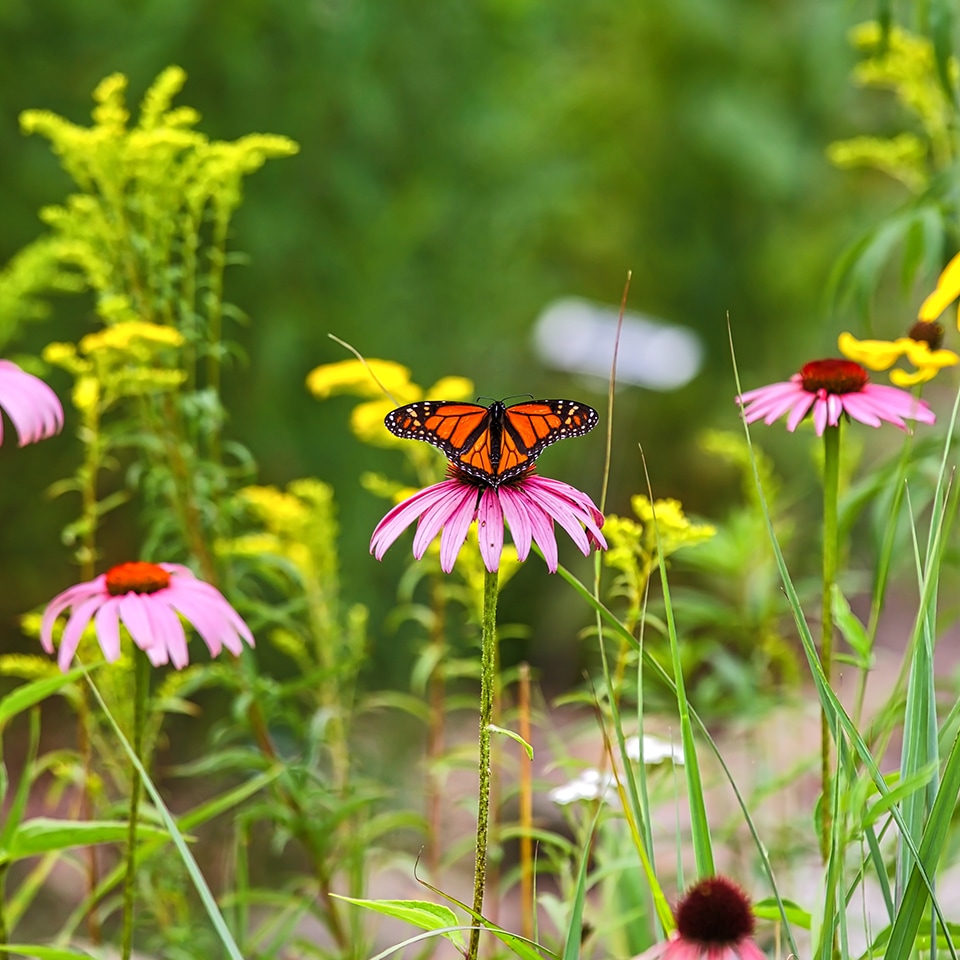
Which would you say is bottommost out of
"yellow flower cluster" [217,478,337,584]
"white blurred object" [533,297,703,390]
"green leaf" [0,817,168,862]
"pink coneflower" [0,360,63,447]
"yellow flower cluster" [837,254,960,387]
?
"green leaf" [0,817,168,862]

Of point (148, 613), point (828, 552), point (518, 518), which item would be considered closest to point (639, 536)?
point (828, 552)

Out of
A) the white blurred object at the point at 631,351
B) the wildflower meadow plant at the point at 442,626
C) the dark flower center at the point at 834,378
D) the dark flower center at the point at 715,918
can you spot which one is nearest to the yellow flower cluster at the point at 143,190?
the wildflower meadow plant at the point at 442,626

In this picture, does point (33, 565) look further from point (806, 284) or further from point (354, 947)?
point (806, 284)

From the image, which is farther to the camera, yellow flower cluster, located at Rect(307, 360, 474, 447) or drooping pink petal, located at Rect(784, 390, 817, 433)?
yellow flower cluster, located at Rect(307, 360, 474, 447)

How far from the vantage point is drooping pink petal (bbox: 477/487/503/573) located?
0.59 meters

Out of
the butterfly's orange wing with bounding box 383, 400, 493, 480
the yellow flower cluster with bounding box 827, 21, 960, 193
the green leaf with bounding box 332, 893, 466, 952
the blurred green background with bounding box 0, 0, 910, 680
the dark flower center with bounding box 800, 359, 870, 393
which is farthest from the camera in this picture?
the blurred green background with bounding box 0, 0, 910, 680

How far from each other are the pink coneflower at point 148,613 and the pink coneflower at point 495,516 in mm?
199

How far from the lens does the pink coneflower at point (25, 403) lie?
804 mm

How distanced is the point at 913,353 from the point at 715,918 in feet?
1.65

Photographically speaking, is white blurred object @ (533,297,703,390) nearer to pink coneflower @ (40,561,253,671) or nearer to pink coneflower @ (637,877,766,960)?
pink coneflower @ (40,561,253,671)

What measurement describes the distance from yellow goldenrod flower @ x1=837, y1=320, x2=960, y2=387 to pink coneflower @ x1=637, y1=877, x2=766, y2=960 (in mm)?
453

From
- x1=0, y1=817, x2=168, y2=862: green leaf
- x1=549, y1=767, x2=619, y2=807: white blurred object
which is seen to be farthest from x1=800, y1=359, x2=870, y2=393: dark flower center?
x1=0, y1=817, x2=168, y2=862: green leaf

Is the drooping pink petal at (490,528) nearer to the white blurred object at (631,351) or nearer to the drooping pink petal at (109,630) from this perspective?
the drooping pink petal at (109,630)

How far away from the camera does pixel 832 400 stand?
809 millimetres
